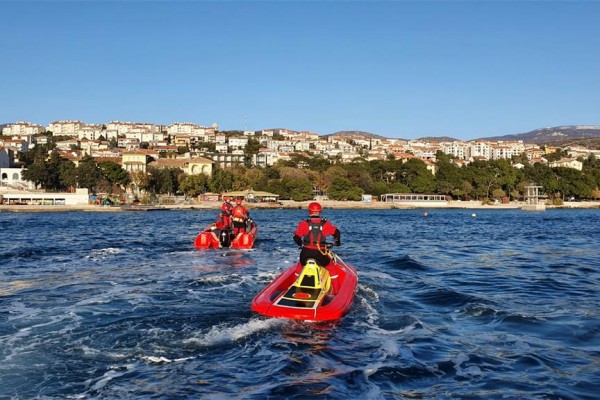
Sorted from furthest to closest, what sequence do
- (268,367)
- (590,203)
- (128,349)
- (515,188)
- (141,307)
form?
(515,188)
(590,203)
(141,307)
(128,349)
(268,367)

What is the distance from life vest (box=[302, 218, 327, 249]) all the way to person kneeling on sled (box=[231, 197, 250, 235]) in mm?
13900

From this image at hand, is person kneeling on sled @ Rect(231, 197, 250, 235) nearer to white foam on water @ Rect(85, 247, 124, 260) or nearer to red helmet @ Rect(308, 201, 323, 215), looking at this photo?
white foam on water @ Rect(85, 247, 124, 260)

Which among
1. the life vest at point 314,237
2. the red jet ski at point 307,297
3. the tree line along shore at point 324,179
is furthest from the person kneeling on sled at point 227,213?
the tree line along shore at point 324,179

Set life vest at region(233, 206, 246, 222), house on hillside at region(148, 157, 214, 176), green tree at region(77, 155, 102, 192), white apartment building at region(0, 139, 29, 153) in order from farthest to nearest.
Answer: white apartment building at region(0, 139, 29, 153) → house on hillside at region(148, 157, 214, 176) → green tree at region(77, 155, 102, 192) → life vest at region(233, 206, 246, 222)

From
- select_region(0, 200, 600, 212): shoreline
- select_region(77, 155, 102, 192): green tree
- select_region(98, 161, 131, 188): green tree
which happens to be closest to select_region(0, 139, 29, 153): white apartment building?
select_region(98, 161, 131, 188): green tree

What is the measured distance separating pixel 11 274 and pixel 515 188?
135368 millimetres

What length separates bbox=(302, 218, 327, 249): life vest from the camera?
13.9 meters

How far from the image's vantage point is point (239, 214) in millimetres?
27875

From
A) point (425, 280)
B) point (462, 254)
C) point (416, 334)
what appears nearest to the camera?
point (416, 334)

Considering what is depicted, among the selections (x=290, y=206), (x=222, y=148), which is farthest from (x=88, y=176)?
(x=222, y=148)

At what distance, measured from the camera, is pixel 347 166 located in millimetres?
133875

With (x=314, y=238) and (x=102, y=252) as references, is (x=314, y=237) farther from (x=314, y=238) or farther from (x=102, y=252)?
(x=102, y=252)

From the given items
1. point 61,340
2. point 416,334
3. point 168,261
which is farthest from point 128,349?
point 168,261

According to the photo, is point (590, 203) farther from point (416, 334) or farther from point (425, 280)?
point (416, 334)
